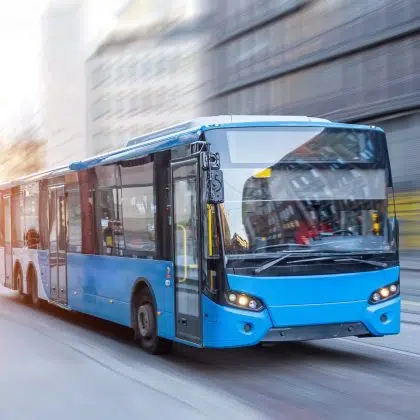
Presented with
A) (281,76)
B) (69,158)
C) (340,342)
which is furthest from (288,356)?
(69,158)

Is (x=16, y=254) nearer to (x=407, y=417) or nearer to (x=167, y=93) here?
(x=407, y=417)

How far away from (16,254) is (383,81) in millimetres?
14713

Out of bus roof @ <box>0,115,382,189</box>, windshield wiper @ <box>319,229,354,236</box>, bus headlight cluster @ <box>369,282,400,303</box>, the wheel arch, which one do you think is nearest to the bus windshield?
windshield wiper @ <box>319,229,354,236</box>

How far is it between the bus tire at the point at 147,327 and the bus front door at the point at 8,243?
29.0ft

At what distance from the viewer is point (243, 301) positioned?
915 cm

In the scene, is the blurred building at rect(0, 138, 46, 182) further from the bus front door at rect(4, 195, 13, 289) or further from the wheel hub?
the wheel hub

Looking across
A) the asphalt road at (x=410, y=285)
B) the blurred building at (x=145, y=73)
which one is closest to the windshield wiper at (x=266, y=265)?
the asphalt road at (x=410, y=285)

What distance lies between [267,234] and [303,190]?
0.63 meters

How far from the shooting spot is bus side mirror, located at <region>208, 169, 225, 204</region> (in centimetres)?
896

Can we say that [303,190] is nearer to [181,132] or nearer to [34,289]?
[181,132]

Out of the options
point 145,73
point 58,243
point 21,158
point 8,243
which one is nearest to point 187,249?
point 58,243

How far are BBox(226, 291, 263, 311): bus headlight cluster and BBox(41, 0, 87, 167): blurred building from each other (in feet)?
230

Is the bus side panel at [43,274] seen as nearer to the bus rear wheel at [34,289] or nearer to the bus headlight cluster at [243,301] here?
the bus rear wheel at [34,289]

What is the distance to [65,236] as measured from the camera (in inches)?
587
